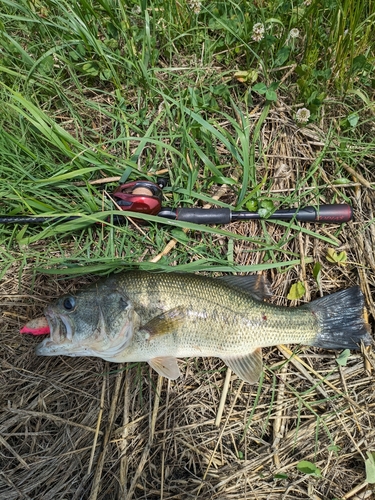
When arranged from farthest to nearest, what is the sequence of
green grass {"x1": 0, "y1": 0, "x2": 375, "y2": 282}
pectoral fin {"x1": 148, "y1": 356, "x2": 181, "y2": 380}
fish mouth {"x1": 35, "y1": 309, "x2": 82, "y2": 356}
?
green grass {"x1": 0, "y1": 0, "x2": 375, "y2": 282} < pectoral fin {"x1": 148, "y1": 356, "x2": 181, "y2": 380} < fish mouth {"x1": 35, "y1": 309, "x2": 82, "y2": 356}

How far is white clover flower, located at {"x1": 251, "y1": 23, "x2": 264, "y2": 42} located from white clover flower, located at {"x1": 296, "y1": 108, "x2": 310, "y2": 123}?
2.30ft

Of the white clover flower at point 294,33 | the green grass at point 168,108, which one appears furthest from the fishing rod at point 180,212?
the white clover flower at point 294,33

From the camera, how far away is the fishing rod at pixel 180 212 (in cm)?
270

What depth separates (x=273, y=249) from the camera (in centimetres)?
307

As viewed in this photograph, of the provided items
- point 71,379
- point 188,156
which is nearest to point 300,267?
point 188,156

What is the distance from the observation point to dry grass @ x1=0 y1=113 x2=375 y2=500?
2820mm

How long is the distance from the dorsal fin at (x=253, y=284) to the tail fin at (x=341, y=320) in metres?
0.37

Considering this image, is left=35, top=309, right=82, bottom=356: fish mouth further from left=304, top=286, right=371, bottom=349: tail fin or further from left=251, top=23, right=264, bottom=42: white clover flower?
left=251, top=23, right=264, bottom=42: white clover flower

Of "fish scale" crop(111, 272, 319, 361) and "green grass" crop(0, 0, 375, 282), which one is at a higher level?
"green grass" crop(0, 0, 375, 282)

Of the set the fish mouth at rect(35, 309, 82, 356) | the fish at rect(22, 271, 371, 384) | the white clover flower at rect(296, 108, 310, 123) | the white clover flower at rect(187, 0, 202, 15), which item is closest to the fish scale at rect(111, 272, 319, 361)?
the fish at rect(22, 271, 371, 384)

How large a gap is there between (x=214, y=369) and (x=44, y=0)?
3.45 meters

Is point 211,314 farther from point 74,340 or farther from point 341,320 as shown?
point 341,320

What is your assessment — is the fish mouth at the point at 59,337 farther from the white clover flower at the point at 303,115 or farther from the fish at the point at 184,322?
the white clover flower at the point at 303,115

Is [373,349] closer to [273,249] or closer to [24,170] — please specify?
[273,249]
